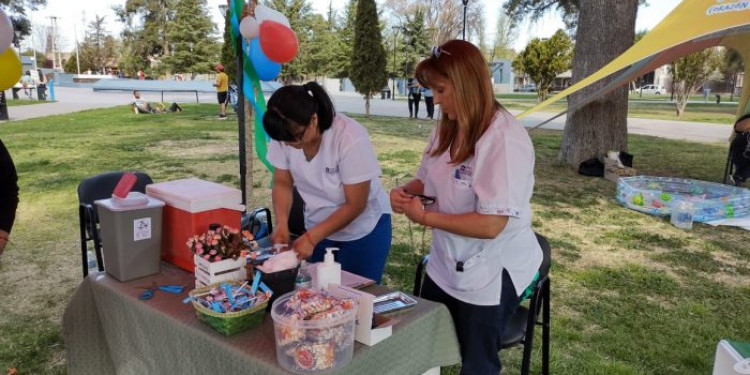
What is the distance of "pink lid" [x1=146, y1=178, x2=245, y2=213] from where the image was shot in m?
1.65

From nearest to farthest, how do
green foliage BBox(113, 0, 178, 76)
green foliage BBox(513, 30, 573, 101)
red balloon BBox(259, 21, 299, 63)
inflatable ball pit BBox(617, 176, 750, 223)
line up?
red balloon BBox(259, 21, 299, 63) < inflatable ball pit BBox(617, 176, 750, 223) < green foliage BBox(513, 30, 573, 101) < green foliage BBox(113, 0, 178, 76)

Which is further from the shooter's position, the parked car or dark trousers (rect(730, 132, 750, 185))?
the parked car

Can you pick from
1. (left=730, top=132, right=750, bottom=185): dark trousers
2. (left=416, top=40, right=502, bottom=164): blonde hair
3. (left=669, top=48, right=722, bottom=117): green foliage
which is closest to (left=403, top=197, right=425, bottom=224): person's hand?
(left=416, top=40, right=502, bottom=164): blonde hair

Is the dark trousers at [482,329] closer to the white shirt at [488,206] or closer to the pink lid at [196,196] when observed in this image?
the white shirt at [488,206]

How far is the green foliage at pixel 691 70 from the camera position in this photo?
1747cm

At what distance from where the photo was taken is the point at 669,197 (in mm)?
5324

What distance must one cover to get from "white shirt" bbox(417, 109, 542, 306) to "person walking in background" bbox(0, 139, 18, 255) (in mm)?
1532

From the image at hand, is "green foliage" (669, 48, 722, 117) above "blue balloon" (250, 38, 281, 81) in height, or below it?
above

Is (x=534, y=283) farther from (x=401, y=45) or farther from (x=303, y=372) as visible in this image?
(x=401, y=45)

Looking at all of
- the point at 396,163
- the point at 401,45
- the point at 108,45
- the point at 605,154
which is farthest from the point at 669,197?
the point at 108,45

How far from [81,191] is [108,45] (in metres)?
62.7

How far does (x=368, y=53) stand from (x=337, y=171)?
586 inches

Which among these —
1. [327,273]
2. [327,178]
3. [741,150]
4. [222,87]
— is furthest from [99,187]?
[222,87]

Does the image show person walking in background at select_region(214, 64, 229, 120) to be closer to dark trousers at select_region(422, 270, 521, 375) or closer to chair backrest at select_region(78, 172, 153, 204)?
chair backrest at select_region(78, 172, 153, 204)
